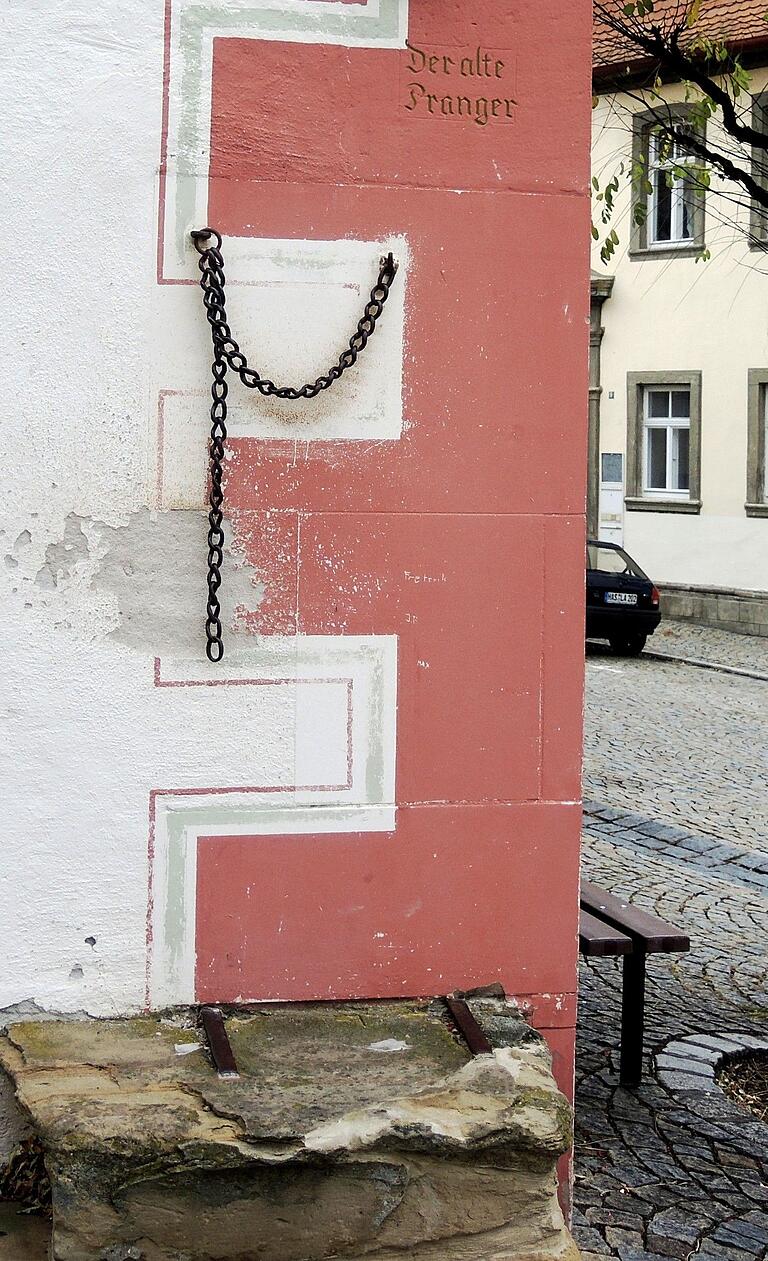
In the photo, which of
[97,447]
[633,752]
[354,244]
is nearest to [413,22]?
[354,244]

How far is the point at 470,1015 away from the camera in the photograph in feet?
12.6

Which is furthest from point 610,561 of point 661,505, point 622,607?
point 661,505

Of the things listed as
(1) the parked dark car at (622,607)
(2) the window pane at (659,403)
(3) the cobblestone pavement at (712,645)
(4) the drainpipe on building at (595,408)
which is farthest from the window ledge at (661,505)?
(1) the parked dark car at (622,607)

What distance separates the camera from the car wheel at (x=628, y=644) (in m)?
19.5

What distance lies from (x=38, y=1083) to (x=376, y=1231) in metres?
0.79

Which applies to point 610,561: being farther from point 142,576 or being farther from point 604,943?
point 142,576

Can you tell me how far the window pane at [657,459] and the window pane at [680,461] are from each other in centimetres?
17

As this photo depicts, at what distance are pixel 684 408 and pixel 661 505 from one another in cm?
151

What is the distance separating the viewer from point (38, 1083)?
3404 mm

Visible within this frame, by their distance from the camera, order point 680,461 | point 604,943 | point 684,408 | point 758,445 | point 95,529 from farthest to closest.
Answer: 1. point 680,461
2. point 684,408
3. point 758,445
4. point 604,943
5. point 95,529

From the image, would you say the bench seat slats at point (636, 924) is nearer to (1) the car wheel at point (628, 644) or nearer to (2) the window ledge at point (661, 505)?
(1) the car wheel at point (628, 644)

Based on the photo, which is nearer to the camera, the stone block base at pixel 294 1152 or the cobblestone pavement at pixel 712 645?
the stone block base at pixel 294 1152

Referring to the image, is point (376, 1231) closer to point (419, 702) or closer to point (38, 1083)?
point (38, 1083)

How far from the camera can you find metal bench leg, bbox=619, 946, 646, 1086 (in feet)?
17.5
